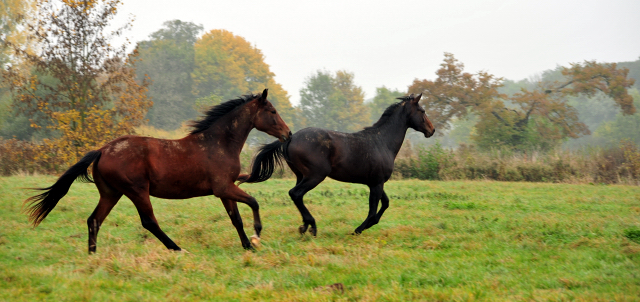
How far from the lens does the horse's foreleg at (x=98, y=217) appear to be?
5.68 m

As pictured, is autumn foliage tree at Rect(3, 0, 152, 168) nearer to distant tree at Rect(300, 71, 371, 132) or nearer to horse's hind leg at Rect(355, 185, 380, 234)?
horse's hind leg at Rect(355, 185, 380, 234)

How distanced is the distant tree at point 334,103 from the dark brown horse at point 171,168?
52.1 m

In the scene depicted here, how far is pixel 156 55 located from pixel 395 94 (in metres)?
32.5

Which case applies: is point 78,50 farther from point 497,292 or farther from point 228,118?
point 497,292

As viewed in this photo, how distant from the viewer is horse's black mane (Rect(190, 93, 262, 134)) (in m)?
6.33

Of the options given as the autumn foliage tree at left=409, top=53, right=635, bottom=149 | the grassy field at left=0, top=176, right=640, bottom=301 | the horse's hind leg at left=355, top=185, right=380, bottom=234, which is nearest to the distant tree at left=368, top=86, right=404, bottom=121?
the autumn foliage tree at left=409, top=53, right=635, bottom=149

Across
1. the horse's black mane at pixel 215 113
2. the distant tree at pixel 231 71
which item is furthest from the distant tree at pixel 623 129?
the horse's black mane at pixel 215 113

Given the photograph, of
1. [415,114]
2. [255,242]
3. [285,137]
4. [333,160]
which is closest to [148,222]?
[255,242]

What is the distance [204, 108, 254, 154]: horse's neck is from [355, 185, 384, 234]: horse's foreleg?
7.72ft

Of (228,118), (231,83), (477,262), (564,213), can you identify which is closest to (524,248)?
(477,262)

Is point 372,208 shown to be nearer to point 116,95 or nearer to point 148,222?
point 148,222

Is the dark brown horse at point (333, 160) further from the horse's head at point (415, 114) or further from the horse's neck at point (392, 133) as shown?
the horse's head at point (415, 114)

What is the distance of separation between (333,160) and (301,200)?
0.85 meters

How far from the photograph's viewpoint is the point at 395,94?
216 feet
